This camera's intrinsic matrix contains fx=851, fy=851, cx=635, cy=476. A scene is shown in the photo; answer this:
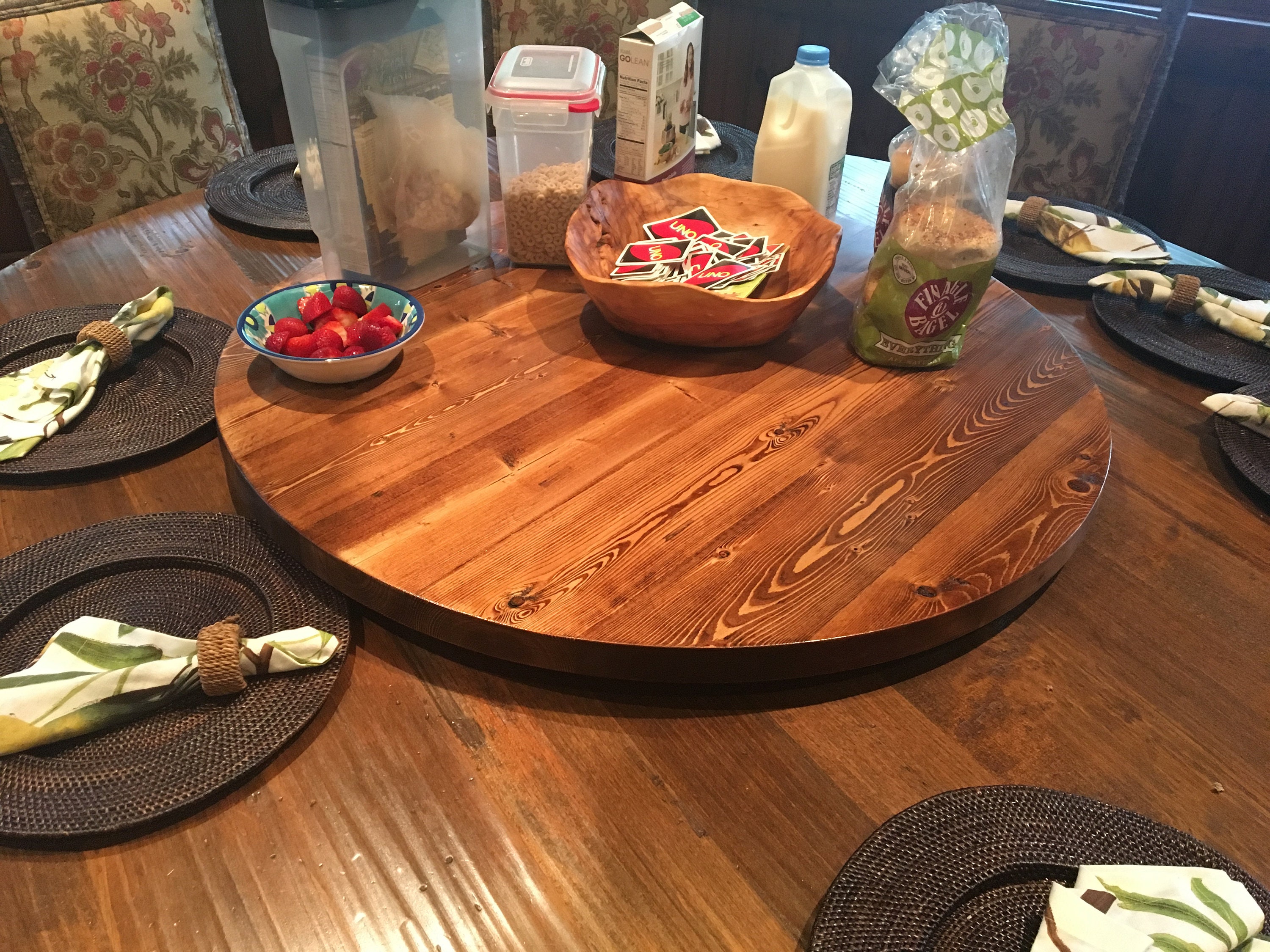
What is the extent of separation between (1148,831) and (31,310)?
4.69 feet

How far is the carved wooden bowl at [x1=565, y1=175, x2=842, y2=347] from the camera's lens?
1.00 metres

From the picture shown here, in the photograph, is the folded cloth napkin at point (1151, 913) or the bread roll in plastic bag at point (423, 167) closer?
the folded cloth napkin at point (1151, 913)

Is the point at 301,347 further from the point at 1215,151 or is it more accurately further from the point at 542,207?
the point at 1215,151

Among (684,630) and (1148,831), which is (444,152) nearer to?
(684,630)

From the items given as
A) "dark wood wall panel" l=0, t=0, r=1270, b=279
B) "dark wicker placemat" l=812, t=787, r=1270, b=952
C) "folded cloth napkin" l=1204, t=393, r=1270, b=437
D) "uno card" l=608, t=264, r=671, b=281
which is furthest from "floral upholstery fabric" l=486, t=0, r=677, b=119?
"dark wicker placemat" l=812, t=787, r=1270, b=952

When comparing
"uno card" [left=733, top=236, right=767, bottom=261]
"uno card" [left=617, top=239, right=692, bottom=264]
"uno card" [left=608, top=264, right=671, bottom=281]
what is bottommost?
"uno card" [left=608, top=264, right=671, bottom=281]

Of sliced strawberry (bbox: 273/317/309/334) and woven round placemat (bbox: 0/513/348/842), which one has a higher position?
sliced strawberry (bbox: 273/317/309/334)

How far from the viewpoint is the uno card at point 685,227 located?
1188 mm

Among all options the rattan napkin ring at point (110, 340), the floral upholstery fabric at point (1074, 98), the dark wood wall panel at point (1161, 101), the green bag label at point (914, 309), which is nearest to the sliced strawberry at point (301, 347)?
the rattan napkin ring at point (110, 340)

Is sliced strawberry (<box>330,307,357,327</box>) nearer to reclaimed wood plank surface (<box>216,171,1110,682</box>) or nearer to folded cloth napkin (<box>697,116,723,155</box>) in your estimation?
reclaimed wood plank surface (<box>216,171,1110,682</box>)

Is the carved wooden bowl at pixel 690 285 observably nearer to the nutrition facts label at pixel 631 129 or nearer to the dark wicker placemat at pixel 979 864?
the nutrition facts label at pixel 631 129

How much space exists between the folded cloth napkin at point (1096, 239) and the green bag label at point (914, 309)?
0.46 metres

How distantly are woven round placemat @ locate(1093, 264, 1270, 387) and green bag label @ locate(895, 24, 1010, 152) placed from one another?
1.57 feet

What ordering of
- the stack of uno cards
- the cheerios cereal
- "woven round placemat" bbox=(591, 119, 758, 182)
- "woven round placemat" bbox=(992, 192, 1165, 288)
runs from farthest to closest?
"woven round placemat" bbox=(591, 119, 758, 182) → "woven round placemat" bbox=(992, 192, 1165, 288) → the cheerios cereal → the stack of uno cards
